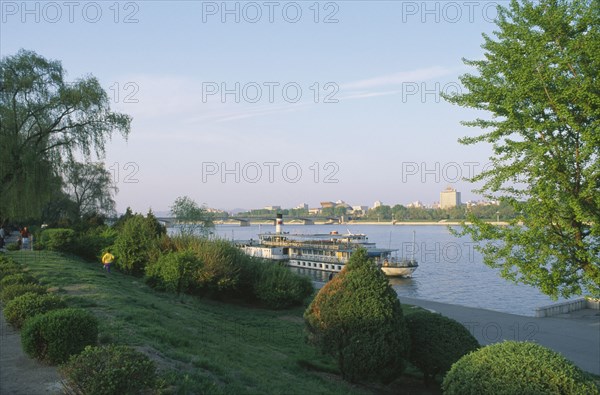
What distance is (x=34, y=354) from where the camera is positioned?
24.5 feet

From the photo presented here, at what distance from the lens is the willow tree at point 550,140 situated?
883cm

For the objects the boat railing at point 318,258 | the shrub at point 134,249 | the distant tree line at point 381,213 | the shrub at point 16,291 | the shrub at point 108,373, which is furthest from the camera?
the distant tree line at point 381,213

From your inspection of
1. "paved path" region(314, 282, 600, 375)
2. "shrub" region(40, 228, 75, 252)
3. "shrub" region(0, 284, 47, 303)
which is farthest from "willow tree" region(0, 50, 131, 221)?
"paved path" region(314, 282, 600, 375)

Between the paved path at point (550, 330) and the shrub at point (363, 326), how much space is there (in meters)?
8.28

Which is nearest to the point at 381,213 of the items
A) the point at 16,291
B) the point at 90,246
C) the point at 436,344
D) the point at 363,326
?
the point at 90,246

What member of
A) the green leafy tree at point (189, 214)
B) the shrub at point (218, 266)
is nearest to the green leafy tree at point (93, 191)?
the green leafy tree at point (189, 214)

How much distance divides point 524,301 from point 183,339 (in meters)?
33.5

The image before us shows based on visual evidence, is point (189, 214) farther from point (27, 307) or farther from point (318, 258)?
point (27, 307)

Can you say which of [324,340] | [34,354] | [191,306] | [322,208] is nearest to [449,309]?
[191,306]

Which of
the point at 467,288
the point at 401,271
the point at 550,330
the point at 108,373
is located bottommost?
the point at 467,288

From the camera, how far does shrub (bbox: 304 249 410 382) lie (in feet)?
33.3

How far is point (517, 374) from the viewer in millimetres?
6875

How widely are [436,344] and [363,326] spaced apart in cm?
185

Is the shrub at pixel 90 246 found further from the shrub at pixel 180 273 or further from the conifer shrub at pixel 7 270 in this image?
the conifer shrub at pixel 7 270
